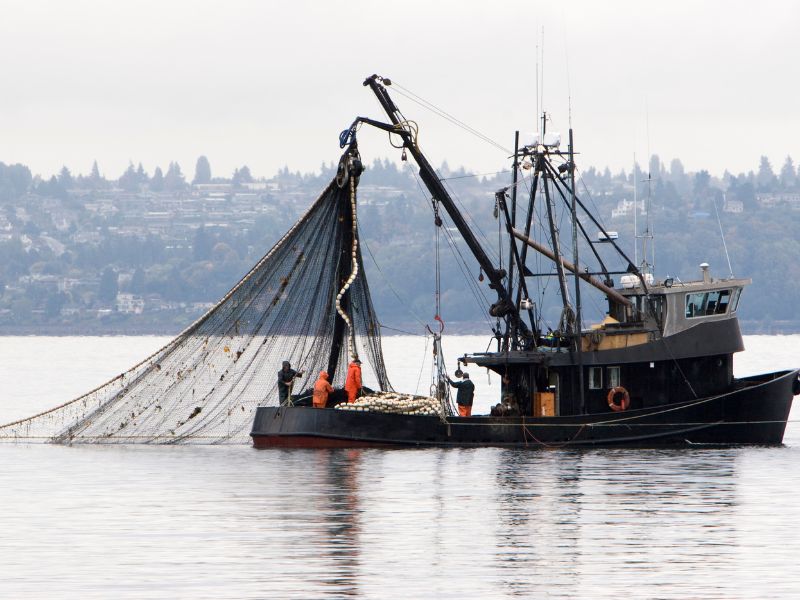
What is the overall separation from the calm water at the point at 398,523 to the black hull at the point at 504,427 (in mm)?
416

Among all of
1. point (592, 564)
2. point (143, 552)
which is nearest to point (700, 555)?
point (592, 564)

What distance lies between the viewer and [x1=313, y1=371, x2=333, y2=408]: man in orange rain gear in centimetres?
4203

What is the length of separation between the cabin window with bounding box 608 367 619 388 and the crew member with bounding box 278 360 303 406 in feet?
24.3

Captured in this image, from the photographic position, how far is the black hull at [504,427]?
4228 centimetres

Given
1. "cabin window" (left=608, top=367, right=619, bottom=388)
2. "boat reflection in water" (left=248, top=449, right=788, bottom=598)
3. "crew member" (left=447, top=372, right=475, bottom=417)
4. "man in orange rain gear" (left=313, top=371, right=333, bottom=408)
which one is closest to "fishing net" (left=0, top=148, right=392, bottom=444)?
"man in orange rain gear" (left=313, top=371, right=333, bottom=408)

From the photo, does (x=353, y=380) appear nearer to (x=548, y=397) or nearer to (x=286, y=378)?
(x=286, y=378)

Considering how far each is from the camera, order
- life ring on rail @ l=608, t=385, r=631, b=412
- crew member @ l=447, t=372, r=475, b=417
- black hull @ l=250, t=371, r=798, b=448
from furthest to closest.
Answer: crew member @ l=447, t=372, r=475, b=417 → life ring on rail @ l=608, t=385, r=631, b=412 → black hull @ l=250, t=371, r=798, b=448

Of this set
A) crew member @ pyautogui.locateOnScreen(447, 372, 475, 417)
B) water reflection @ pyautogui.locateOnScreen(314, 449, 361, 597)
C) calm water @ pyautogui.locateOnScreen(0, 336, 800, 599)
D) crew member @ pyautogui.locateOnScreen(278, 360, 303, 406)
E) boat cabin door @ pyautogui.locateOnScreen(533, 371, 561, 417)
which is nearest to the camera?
calm water @ pyautogui.locateOnScreen(0, 336, 800, 599)

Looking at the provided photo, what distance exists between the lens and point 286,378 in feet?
138

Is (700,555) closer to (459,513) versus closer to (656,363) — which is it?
(459,513)

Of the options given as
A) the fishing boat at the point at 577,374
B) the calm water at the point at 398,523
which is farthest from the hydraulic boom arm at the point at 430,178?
the calm water at the point at 398,523

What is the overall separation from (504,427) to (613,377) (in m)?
2.88

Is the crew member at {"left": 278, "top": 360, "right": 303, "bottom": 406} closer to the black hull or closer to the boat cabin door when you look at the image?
the black hull

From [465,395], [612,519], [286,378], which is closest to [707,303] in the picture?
[465,395]
